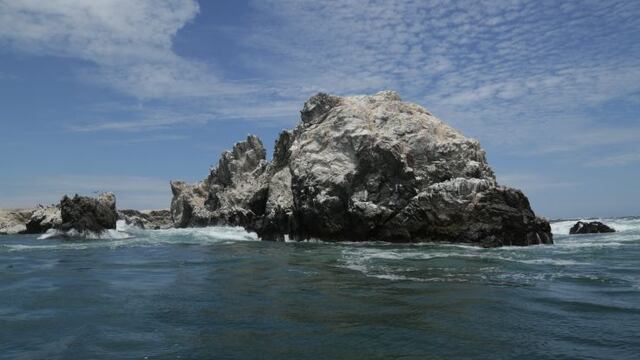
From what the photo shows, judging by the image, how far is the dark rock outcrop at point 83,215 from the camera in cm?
4703

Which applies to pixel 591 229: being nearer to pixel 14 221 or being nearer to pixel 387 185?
pixel 387 185

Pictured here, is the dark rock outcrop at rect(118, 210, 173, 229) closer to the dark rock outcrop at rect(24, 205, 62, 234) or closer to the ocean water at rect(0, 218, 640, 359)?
the dark rock outcrop at rect(24, 205, 62, 234)

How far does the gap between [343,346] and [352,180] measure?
31180 mm

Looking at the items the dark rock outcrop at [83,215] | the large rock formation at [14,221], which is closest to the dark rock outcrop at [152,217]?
the large rock formation at [14,221]

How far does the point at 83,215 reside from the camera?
156ft

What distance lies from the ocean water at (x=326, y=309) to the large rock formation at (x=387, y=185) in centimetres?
1122

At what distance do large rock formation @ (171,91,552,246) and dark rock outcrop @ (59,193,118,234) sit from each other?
13126 mm

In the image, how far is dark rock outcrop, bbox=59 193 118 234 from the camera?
154 feet

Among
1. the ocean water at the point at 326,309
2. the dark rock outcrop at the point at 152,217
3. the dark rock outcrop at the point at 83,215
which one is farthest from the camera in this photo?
the dark rock outcrop at the point at 152,217

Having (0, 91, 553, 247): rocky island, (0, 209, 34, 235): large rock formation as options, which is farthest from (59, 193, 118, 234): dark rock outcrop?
(0, 209, 34, 235): large rock formation

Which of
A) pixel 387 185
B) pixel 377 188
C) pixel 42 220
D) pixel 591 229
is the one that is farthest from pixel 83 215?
pixel 591 229

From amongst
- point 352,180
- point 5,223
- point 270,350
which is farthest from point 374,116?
point 5,223

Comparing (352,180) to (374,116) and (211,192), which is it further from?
(211,192)

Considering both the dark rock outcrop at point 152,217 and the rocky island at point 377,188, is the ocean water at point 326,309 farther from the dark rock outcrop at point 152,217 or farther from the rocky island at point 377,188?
the dark rock outcrop at point 152,217
